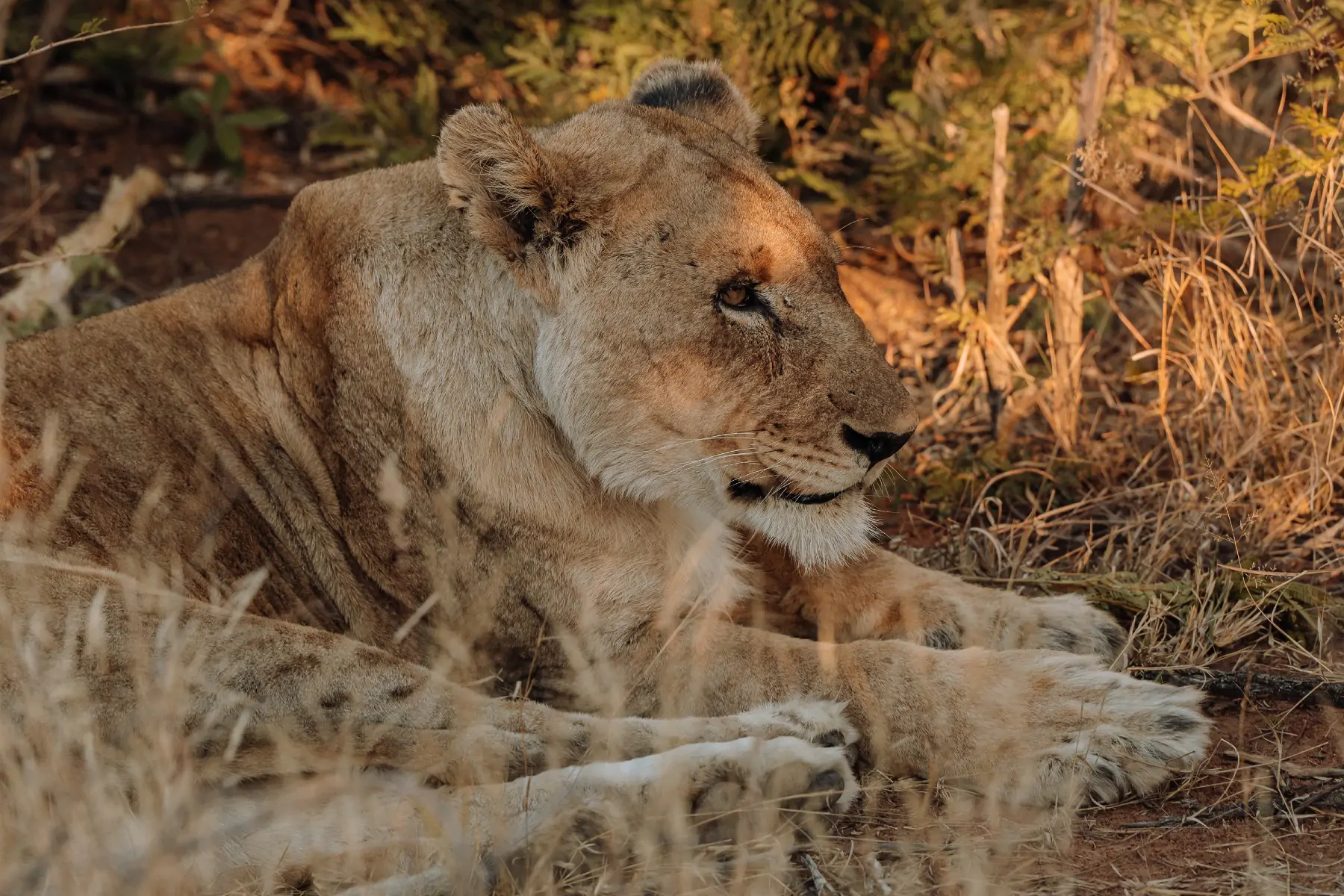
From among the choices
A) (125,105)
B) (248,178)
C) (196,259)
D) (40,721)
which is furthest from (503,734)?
(125,105)

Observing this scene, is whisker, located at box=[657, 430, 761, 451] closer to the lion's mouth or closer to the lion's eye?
the lion's mouth

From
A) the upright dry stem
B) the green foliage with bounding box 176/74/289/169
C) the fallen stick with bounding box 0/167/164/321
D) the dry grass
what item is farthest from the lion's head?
the green foliage with bounding box 176/74/289/169

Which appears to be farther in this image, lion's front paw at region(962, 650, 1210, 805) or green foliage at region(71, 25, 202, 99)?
green foliage at region(71, 25, 202, 99)

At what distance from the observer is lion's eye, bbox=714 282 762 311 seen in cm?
357

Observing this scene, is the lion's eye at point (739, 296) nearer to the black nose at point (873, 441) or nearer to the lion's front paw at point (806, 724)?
the black nose at point (873, 441)

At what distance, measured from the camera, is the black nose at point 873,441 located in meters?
3.49

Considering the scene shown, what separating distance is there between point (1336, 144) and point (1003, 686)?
1949 mm

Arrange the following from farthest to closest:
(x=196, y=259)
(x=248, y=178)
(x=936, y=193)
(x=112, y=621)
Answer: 1. (x=248, y=178)
2. (x=196, y=259)
3. (x=936, y=193)
4. (x=112, y=621)

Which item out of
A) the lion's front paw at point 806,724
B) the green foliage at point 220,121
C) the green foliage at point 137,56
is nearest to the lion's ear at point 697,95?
the lion's front paw at point 806,724

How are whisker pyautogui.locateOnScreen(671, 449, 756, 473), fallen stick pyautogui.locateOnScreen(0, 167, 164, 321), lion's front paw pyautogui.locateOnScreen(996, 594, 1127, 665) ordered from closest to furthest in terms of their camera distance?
whisker pyautogui.locateOnScreen(671, 449, 756, 473) → lion's front paw pyautogui.locateOnScreen(996, 594, 1127, 665) → fallen stick pyautogui.locateOnScreen(0, 167, 164, 321)

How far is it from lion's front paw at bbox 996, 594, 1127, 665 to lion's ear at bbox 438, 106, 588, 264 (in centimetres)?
142

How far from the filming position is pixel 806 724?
3.34 metres

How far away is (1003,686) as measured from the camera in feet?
11.1

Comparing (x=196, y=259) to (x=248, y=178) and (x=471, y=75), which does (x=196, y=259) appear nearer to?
(x=248, y=178)
